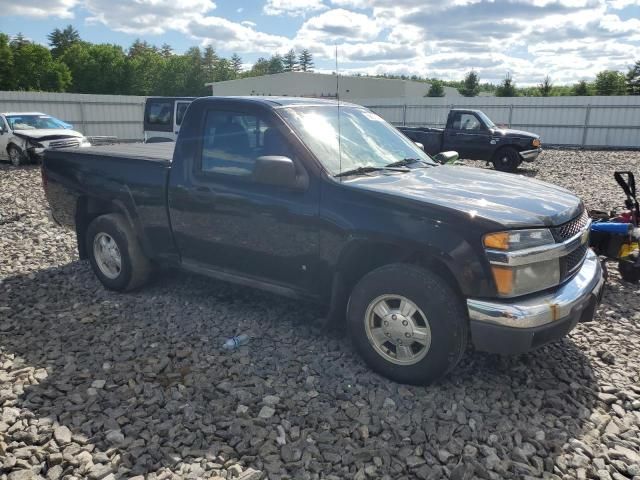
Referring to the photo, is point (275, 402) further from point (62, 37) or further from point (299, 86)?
point (62, 37)

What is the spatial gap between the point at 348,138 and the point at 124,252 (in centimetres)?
249

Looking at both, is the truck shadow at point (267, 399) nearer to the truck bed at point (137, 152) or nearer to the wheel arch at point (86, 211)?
the wheel arch at point (86, 211)

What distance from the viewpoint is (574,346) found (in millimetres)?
4168

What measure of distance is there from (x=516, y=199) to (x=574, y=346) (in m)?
1.47

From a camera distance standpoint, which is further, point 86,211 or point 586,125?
point 586,125

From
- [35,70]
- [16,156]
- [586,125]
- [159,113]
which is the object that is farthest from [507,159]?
[35,70]

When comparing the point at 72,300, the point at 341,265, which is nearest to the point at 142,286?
the point at 72,300

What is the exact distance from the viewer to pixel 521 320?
306 centimetres

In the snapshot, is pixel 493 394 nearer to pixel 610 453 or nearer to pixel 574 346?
pixel 610 453

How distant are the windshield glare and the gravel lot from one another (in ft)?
43.6

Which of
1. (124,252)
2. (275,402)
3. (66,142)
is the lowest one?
(275,402)

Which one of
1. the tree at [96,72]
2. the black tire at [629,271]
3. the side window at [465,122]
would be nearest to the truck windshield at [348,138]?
the black tire at [629,271]

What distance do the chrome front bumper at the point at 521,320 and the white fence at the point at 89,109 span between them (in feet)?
84.7

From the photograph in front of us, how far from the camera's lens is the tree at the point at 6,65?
64.8 m
